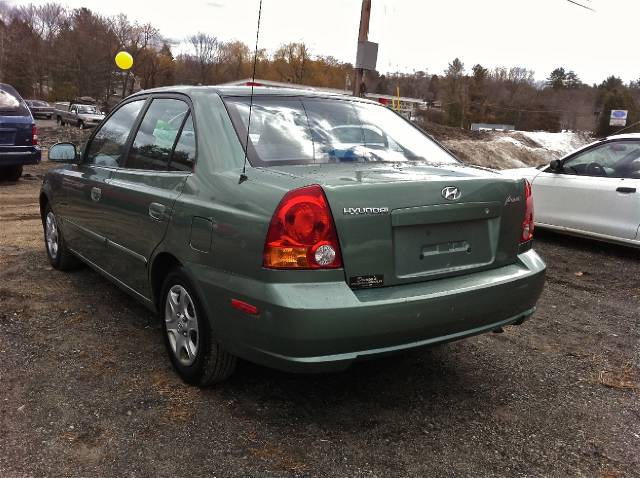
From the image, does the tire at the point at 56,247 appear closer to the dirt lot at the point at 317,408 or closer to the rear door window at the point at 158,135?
the dirt lot at the point at 317,408

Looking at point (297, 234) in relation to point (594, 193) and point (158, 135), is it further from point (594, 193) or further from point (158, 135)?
point (594, 193)

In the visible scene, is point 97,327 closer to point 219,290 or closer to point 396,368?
point 219,290

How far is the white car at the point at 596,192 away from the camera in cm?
648

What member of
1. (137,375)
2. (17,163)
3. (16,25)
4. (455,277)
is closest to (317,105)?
(455,277)

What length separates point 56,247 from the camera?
5227 millimetres

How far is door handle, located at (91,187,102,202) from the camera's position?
399 cm

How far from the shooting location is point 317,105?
342 cm

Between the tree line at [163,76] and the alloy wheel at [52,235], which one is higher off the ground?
the tree line at [163,76]

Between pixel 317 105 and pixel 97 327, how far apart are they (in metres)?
2.17

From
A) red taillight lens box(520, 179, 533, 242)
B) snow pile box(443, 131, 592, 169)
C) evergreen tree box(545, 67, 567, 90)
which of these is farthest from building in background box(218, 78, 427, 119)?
evergreen tree box(545, 67, 567, 90)

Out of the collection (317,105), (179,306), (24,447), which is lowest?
(24,447)

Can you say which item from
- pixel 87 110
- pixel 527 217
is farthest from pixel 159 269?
pixel 87 110

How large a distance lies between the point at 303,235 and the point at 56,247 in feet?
11.9

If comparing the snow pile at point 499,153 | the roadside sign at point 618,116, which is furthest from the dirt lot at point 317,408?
the roadside sign at point 618,116
